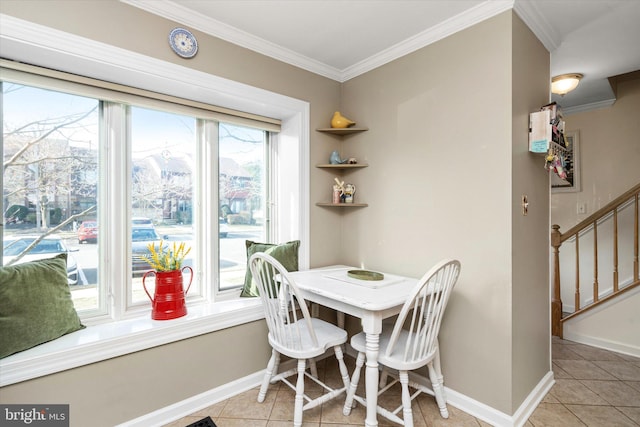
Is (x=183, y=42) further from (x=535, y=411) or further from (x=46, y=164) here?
(x=535, y=411)

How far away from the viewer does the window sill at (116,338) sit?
4.69ft

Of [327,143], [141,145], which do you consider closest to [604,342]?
[327,143]

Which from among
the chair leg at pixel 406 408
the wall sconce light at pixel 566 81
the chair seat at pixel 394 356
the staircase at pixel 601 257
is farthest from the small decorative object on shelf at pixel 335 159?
the staircase at pixel 601 257

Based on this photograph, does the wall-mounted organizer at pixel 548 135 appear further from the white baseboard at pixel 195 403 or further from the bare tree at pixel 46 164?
the bare tree at pixel 46 164

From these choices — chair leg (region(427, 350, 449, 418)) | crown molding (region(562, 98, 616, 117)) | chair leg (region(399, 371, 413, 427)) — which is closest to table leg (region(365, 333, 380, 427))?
chair leg (region(399, 371, 413, 427))

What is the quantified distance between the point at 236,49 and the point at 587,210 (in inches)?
156

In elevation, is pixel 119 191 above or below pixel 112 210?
above

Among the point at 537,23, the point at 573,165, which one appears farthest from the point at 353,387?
the point at 573,165

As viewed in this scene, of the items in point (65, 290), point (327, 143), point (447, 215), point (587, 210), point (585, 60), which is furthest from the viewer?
point (587, 210)

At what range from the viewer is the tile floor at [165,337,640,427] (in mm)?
1787

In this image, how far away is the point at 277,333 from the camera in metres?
1.84

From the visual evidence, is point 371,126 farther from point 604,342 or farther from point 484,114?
point 604,342

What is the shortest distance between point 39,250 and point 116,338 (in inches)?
26.5

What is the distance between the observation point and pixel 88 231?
6.14 feet
